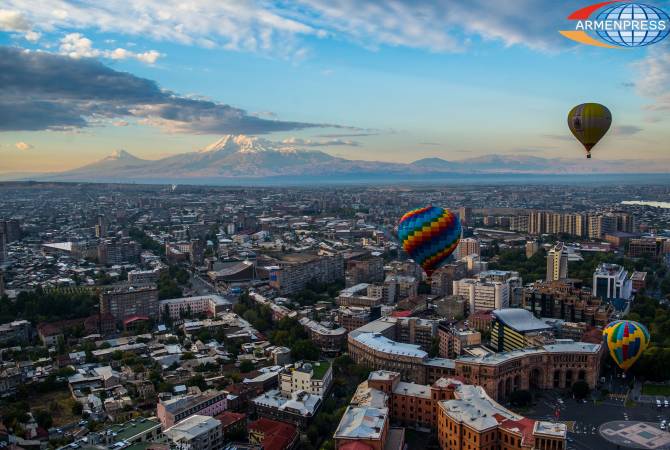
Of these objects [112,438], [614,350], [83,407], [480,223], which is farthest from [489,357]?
[480,223]

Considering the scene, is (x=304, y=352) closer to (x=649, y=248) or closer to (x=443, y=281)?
(x=443, y=281)

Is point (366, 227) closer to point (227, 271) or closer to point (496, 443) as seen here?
point (227, 271)

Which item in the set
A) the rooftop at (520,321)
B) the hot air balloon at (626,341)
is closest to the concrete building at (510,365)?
the hot air balloon at (626,341)

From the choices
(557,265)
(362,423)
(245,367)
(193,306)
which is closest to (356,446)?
(362,423)

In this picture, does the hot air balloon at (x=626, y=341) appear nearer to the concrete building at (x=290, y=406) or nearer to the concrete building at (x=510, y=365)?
Result: the concrete building at (x=510, y=365)

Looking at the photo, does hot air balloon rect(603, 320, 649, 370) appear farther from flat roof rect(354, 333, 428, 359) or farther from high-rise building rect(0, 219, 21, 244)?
high-rise building rect(0, 219, 21, 244)
